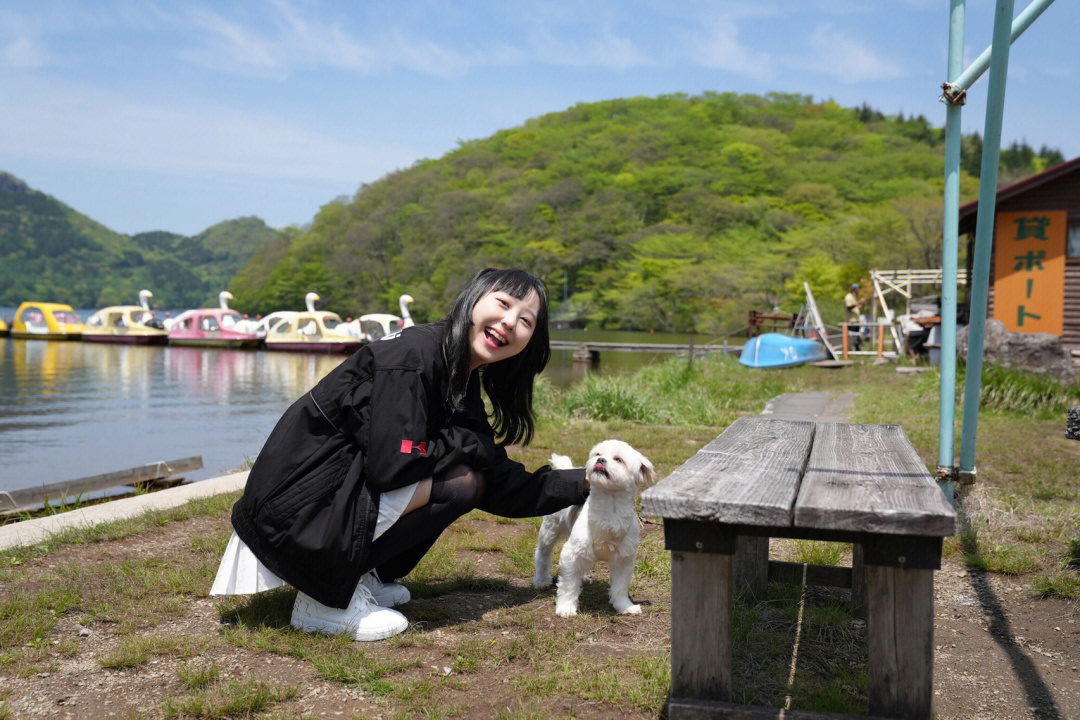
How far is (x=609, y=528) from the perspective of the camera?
9.84 feet

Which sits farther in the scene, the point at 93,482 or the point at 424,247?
the point at 424,247

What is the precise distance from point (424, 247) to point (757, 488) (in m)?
71.8

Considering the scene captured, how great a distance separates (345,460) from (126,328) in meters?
39.6

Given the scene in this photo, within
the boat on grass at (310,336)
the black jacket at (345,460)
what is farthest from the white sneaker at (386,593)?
the boat on grass at (310,336)

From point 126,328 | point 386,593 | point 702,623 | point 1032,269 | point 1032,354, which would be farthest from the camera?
point 126,328

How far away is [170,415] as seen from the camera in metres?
14.0

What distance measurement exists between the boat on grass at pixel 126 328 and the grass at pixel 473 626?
35.2m

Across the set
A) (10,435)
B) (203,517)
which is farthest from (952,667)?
(10,435)

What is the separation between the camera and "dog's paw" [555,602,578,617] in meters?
3.07

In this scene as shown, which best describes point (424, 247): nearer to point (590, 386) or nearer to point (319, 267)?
point (319, 267)

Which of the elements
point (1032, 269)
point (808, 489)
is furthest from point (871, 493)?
Answer: point (1032, 269)

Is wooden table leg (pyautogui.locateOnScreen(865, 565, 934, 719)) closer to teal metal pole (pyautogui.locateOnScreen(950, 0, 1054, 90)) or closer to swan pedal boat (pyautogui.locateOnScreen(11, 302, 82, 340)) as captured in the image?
teal metal pole (pyautogui.locateOnScreen(950, 0, 1054, 90))

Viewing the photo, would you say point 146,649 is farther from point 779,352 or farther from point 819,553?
point 779,352

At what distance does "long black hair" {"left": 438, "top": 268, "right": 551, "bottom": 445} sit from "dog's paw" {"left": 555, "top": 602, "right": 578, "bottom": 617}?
0.66 m
